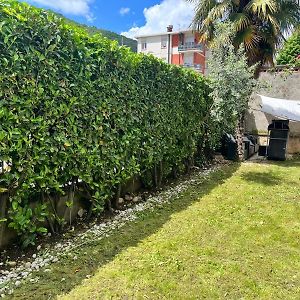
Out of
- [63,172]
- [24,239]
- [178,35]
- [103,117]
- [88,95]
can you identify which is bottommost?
[24,239]

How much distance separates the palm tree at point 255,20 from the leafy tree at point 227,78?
2093 mm

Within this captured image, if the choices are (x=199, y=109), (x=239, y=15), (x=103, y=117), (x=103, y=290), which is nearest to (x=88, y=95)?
(x=103, y=117)

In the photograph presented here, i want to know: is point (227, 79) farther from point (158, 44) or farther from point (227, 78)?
point (158, 44)

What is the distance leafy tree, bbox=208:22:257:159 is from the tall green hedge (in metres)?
3.37

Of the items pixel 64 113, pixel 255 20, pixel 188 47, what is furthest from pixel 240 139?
pixel 188 47

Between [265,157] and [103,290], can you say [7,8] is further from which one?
[265,157]

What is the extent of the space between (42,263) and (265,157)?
1203 cm

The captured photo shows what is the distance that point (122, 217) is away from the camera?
18.9 feet

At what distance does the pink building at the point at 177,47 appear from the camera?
47906mm

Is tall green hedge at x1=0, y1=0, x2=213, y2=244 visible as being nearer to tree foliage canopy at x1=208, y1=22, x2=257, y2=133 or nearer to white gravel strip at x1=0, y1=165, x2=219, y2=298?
white gravel strip at x1=0, y1=165, x2=219, y2=298

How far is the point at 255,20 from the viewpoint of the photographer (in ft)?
40.5

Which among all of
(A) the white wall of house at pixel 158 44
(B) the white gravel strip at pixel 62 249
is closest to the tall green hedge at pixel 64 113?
(B) the white gravel strip at pixel 62 249

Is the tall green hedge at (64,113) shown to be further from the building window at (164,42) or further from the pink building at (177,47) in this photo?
the building window at (164,42)

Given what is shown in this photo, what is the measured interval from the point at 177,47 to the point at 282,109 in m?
39.3
